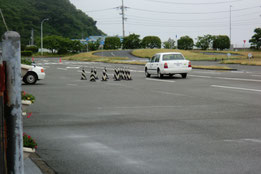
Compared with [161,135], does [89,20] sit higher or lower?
higher

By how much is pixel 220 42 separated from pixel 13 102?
443 feet

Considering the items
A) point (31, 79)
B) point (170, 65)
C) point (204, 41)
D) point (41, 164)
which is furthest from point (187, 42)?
point (41, 164)

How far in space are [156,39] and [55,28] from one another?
38293 mm

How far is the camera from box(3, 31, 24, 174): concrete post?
2.86m

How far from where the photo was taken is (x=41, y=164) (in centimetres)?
599

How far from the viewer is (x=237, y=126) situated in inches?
361

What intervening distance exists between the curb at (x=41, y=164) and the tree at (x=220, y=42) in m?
132

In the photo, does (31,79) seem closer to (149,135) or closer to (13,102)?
(149,135)

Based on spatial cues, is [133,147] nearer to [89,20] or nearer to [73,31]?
[73,31]

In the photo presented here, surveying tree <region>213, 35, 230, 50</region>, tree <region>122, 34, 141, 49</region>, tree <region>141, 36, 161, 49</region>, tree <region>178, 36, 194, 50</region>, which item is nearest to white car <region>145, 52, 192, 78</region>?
tree <region>122, 34, 141, 49</region>

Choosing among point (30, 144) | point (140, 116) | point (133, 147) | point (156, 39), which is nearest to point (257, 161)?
point (133, 147)

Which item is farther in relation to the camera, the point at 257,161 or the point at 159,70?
the point at 159,70

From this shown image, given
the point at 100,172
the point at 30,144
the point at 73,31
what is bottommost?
the point at 100,172

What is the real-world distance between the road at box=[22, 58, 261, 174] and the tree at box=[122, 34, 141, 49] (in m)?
106
